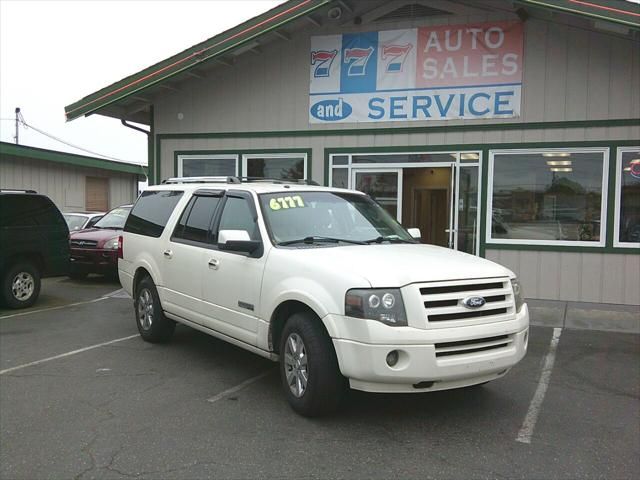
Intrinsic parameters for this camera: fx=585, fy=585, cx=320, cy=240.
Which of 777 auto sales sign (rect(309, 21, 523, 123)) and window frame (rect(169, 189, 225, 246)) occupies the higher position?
777 auto sales sign (rect(309, 21, 523, 123))

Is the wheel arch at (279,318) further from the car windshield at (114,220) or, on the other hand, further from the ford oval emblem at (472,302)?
the car windshield at (114,220)

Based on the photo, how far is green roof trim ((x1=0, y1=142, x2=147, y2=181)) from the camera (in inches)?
729

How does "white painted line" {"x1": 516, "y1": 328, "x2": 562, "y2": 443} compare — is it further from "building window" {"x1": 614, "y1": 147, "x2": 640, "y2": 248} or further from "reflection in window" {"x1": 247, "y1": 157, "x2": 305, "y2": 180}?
"reflection in window" {"x1": 247, "y1": 157, "x2": 305, "y2": 180}

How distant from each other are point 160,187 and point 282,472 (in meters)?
4.61

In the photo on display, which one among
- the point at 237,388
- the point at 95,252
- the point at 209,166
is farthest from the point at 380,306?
the point at 95,252

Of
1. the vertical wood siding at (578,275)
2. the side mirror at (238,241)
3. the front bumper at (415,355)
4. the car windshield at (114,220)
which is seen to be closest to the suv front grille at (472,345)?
the front bumper at (415,355)

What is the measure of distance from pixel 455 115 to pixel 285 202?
5514 millimetres

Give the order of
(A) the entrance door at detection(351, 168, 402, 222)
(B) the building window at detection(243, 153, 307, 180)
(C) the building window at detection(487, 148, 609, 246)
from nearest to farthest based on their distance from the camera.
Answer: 1. (C) the building window at detection(487, 148, 609, 246)
2. (A) the entrance door at detection(351, 168, 402, 222)
3. (B) the building window at detection(243, 153, 307, 180)

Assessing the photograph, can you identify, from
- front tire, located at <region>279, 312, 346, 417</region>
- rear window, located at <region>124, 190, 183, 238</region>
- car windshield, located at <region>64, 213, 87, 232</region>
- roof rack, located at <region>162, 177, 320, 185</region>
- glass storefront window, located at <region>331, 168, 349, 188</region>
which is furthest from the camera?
car windshield, located at <region>64, 213, 87, 232</region>

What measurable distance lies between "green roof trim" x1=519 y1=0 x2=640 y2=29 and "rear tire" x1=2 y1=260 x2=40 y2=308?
8971mm

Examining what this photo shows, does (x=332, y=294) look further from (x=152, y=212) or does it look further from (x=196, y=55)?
(x=196, y=55)

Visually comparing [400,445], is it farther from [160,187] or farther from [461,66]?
[461,66]

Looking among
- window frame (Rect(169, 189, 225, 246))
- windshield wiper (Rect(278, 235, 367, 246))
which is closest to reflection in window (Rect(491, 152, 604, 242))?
windshield wiper (Rect(278, 235, 367, 246))

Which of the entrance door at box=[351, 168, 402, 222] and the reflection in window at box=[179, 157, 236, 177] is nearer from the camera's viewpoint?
the entrance door at box=[351, 168, 402, 222]
